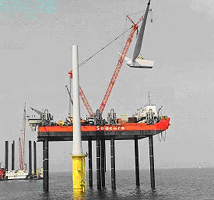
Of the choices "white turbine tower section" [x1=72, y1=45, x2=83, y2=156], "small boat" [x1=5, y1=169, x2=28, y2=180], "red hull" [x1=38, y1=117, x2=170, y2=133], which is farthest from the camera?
"small boat" [x1=5, y1=169, x2=28, y2=180]

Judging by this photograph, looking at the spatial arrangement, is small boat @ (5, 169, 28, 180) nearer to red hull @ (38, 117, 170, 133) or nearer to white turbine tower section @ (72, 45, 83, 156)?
red hull @ (38, 117, 170, 133)

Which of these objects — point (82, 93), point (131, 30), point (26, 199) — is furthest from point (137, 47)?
point (82, 93)

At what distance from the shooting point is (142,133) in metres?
57.5

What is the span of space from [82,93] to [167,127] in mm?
57315

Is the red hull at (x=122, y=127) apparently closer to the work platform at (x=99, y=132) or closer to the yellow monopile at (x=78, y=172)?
the work platform at (x=99, y=132)

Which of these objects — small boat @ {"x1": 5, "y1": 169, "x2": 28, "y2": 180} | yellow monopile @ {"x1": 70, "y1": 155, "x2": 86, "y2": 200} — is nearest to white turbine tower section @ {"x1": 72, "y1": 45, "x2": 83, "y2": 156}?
yellow monopile @ {"x1": 70, "y1": 155, "x2": 86, "y2": 200}

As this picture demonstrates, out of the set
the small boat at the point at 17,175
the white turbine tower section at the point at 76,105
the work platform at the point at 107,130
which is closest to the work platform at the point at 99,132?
the work platform at the point at 107,130

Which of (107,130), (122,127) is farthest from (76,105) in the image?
(122,127)

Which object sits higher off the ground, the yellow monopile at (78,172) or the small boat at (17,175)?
the yellow monopile at (78,172)

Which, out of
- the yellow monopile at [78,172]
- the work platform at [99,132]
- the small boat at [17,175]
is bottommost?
the small boat at [17,175]

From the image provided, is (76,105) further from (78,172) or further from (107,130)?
(107,130)

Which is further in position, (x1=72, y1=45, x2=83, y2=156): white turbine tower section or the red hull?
the red hull

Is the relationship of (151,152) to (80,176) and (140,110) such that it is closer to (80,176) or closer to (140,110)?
(140,110)

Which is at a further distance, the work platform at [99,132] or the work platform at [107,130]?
the work platform at [107,130]
